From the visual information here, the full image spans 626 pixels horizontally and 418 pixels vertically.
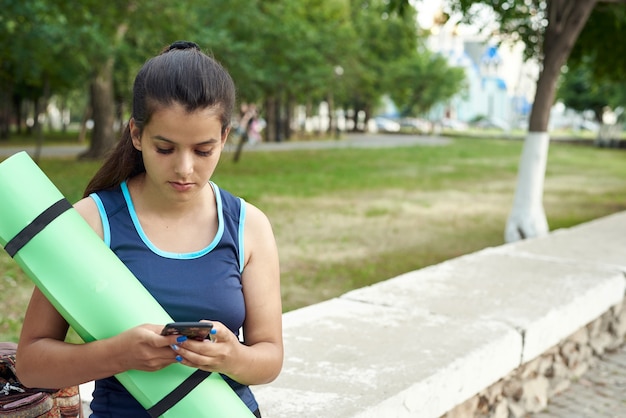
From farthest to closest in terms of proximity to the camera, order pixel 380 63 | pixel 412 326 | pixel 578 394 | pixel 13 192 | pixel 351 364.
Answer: pixel 380 63, pixel 578 394, pixel 412 326, pixel 351 364, pixel 13 192

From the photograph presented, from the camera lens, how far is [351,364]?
3512mm

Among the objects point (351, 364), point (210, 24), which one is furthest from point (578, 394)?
point (210, 24)

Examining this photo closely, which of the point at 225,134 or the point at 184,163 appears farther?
the point at 225,134

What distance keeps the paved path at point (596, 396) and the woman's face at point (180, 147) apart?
3201 millimetres

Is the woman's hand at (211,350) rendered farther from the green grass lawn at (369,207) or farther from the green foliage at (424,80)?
the green foliage at (424,80)

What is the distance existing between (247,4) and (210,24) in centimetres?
137

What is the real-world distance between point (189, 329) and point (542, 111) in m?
8.56

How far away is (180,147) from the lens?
6.06 feet

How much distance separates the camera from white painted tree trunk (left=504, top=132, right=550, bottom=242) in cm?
950

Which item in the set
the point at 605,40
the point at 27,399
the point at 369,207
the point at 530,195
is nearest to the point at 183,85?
the point at 27,399

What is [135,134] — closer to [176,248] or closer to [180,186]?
[180,186]

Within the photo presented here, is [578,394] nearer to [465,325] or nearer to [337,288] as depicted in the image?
[465,325]

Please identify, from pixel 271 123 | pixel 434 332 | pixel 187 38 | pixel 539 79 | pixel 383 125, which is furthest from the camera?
pixel 383 125

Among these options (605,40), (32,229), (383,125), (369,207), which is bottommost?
(383,125)
